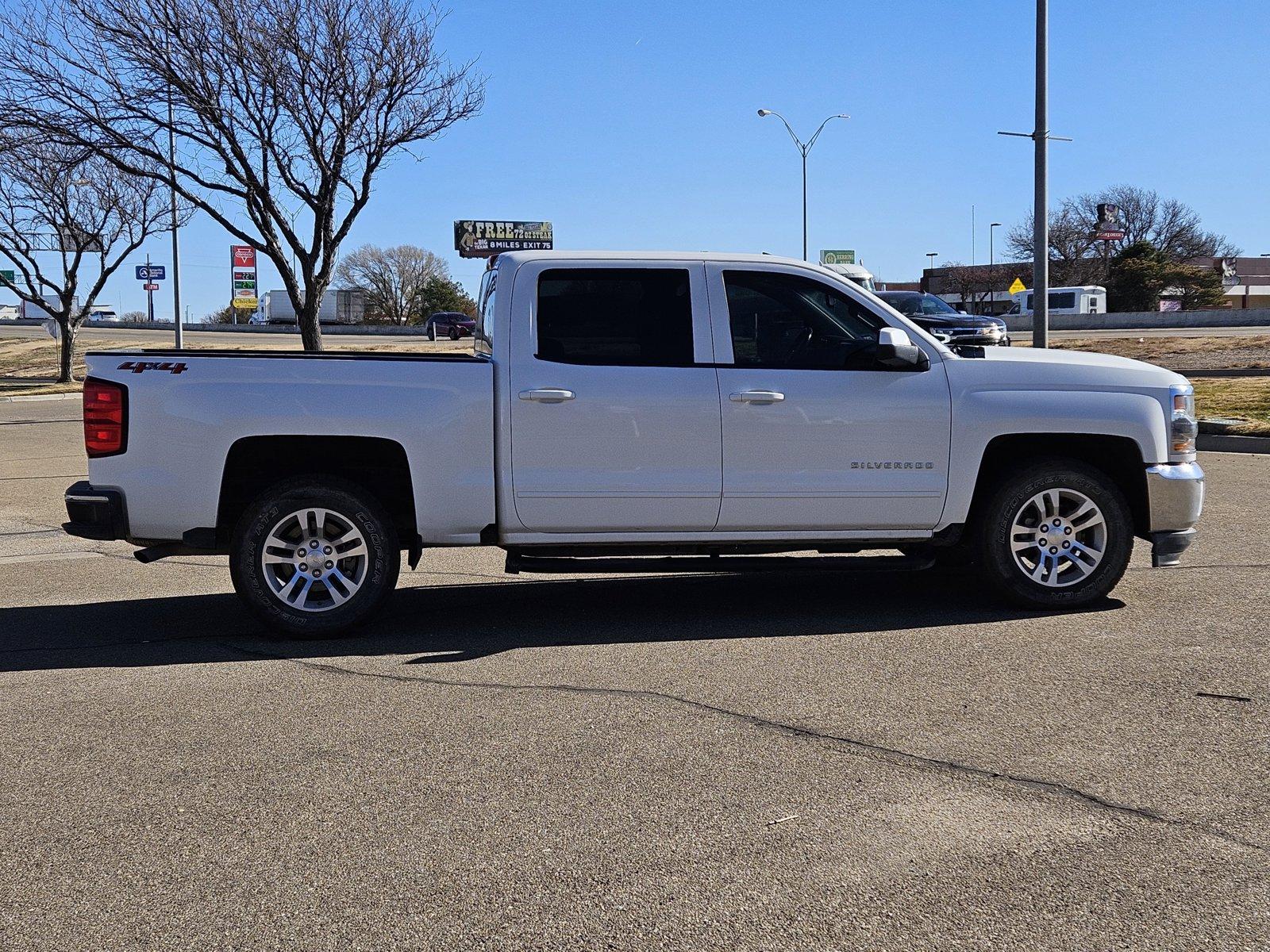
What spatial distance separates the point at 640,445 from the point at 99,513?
2801mm

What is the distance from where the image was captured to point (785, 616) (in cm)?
724

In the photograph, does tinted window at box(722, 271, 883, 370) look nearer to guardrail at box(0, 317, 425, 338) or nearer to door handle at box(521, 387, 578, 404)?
door handle at box(521, 387, 578, 404)

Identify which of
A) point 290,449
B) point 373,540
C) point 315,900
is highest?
point 290,449

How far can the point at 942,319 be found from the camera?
29688 mm

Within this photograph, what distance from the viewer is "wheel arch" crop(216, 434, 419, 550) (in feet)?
22.2

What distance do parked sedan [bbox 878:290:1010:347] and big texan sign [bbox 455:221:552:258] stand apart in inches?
2769

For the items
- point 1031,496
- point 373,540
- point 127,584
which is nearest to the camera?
point 373,540

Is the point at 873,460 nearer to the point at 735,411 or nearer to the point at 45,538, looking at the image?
the point at 735,411

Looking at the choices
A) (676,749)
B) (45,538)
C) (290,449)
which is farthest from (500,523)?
(45,538)

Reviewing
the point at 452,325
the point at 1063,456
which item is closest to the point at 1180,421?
the point at 1063,456

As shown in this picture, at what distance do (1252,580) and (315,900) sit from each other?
634 cm

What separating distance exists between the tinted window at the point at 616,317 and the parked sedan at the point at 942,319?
19.4 m

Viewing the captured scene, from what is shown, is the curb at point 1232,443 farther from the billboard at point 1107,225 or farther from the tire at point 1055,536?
the billboard at point 1107,225

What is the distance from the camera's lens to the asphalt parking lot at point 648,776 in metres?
3.45
